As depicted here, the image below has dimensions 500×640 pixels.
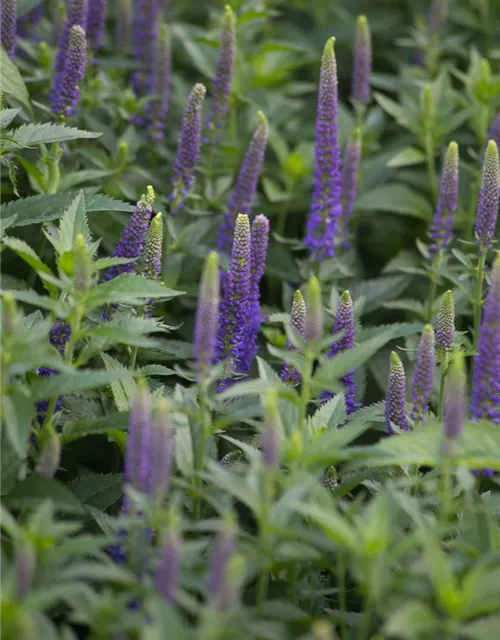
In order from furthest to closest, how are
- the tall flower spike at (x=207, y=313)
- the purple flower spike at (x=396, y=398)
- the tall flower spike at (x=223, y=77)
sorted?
the tall flower spike at (x=223, y=77)
the purple flower spike at (x=396, y=398)
the tall flower spike at (x=207, y=313)

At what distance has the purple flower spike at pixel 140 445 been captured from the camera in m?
2.86

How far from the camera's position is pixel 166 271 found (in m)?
4.99

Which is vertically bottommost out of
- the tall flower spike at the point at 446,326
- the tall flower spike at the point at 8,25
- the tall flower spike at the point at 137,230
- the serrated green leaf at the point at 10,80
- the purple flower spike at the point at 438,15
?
the tall flower spike at the point at 446,326

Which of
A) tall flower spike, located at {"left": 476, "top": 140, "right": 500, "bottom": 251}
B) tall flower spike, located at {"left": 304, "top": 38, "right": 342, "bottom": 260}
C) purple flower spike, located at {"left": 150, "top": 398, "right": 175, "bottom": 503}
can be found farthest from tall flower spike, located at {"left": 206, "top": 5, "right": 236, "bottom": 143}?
purple flower spike, located at {"left": 150, "top": 398, "right": 175, "bottom": 503}

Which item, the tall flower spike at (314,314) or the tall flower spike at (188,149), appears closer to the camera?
the tall flower spike at (314,314)

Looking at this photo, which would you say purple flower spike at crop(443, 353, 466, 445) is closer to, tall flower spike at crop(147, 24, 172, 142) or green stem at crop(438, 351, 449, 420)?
green stem at crop(438, 351, 449, 420)

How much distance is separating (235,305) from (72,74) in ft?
5.02

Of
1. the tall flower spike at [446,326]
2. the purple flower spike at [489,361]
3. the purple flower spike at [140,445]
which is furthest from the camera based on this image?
the tall flower spike at [446,326]

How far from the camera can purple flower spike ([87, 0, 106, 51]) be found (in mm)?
5660

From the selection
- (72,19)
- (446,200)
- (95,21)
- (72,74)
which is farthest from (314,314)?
(95,21)

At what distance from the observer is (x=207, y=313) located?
306 cm

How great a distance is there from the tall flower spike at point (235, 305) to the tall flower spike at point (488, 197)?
3.70 feet

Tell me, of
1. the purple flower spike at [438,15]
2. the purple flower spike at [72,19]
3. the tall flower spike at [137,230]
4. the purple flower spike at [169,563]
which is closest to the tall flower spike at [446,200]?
the tall flower spike at [137,230]

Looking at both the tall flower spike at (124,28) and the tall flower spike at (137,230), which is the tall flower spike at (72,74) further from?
the tall flower spike at (124,28)
